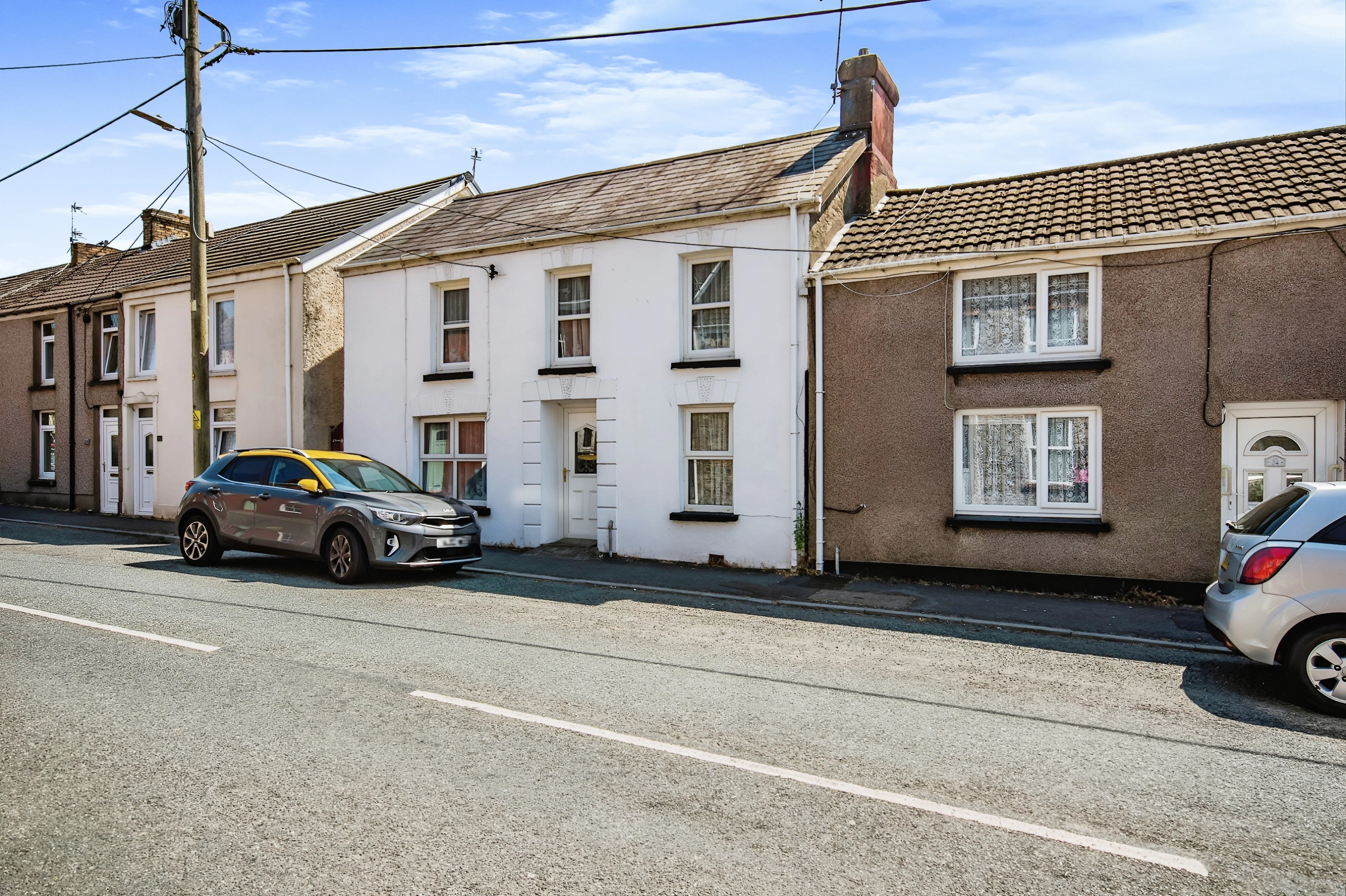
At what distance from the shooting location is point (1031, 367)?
37.6 ft

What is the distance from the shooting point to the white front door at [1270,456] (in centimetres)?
1025

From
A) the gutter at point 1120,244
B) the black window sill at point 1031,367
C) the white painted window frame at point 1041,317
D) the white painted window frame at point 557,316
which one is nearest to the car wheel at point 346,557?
the white painted window frame at point 557,316

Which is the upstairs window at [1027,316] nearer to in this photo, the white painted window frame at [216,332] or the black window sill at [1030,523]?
the black window sill at [1030,523]

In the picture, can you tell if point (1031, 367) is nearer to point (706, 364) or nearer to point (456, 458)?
point (706, 364)

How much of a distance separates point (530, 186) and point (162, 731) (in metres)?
14.9

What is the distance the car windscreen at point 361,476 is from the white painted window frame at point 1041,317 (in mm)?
7809

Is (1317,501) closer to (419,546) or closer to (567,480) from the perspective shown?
(419,546)

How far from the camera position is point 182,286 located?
1998cm

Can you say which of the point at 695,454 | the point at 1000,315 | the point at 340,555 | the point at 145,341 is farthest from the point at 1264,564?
the point at 145,341

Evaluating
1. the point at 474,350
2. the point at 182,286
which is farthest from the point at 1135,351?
the point at 182,286

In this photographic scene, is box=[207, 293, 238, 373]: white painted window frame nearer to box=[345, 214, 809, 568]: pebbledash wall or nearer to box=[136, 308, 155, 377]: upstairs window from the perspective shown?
box=[136, 308, 155, 377]: upstairs window

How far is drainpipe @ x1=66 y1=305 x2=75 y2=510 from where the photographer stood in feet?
73.8

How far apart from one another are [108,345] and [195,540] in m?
13.1

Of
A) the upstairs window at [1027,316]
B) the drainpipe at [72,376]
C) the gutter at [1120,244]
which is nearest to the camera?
the gutter at [1120,244]
